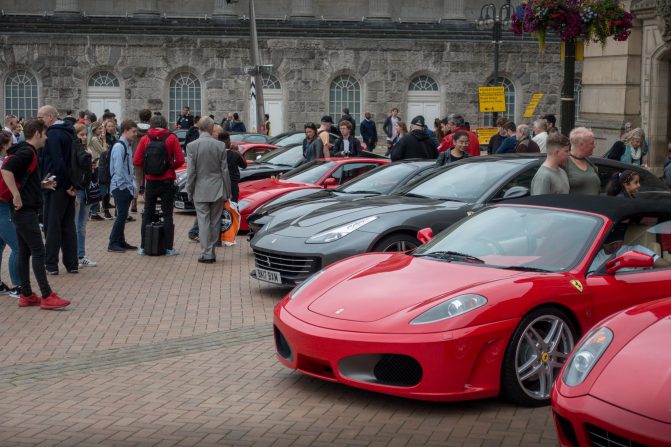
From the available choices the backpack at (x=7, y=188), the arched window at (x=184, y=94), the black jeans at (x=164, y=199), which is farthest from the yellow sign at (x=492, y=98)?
the backpack at (x=7, y=188)

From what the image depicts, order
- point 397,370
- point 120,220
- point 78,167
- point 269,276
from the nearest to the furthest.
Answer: point 397,370, point 269,276, point 78,167, point 120,220

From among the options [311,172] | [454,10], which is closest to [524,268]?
[311,172]

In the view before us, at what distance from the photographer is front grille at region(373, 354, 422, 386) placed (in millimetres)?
6883

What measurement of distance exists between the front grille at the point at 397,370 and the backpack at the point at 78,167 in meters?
6.77

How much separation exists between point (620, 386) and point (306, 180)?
12202mm

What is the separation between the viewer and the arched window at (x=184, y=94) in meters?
43.7

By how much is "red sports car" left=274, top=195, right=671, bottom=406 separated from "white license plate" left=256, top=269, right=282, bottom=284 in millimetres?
2838

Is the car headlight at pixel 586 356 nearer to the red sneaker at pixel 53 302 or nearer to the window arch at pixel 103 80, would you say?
the red sneaker at pixel 53 302

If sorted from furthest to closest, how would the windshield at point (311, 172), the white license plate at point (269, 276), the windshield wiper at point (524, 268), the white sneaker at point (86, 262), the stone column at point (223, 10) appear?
the stone column at point (223, 10), the windshield at point (311, 172), the white sneaker at point (86, 262), the white license plate at point (269, 276), the windshield wiper at point (524, 268)

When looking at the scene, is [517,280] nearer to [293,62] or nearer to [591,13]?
[591,13]

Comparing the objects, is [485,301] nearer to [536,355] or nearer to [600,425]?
[536,355]

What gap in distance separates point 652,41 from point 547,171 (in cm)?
1371

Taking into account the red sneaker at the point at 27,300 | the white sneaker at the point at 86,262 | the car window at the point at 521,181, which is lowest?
the white sneaker at the point at 86,262

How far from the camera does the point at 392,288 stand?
7.45 m
